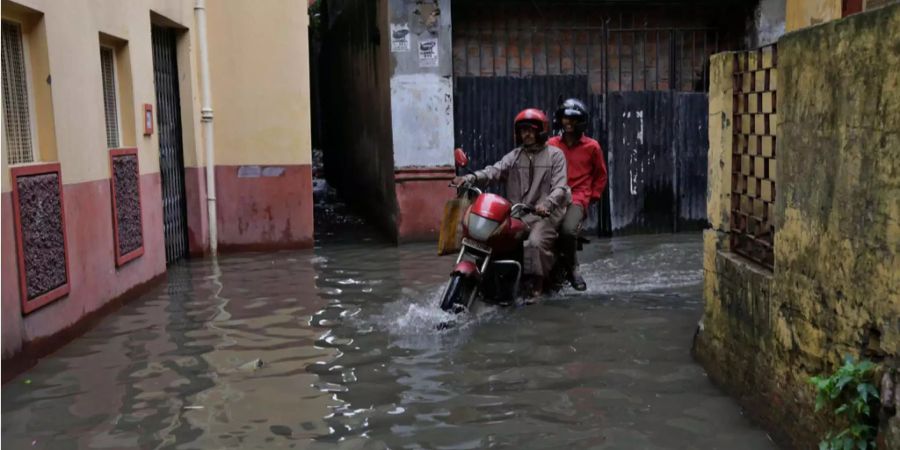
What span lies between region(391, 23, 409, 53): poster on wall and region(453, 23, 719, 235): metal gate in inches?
31.3

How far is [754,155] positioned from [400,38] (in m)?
6.02

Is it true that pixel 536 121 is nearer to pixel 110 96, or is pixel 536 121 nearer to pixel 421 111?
pixel 421 111

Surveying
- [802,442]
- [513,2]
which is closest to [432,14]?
[513,2]

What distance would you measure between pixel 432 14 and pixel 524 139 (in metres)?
3.51

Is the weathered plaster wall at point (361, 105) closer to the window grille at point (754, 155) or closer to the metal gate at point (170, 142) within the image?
the metal gate at point (170, 142)

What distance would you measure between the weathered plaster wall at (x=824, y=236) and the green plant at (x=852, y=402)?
86mm

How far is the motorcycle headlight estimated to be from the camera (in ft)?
19.5

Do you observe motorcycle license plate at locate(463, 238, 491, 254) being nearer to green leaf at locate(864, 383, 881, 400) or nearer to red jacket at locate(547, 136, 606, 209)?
red jacket at locate(547, 136, 606, 209)

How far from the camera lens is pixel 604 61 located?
10.4 metres

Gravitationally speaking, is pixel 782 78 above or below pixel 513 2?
below

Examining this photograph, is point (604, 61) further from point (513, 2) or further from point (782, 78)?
point (782, 78)

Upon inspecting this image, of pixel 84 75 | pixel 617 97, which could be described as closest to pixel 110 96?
pixel 84 75

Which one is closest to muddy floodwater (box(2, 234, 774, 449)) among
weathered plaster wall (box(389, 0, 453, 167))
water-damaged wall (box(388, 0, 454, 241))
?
water-damaged wall (box(388, 0, 454, 241))

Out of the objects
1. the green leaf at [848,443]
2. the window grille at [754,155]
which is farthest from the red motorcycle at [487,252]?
the green leaf at [848,443]
